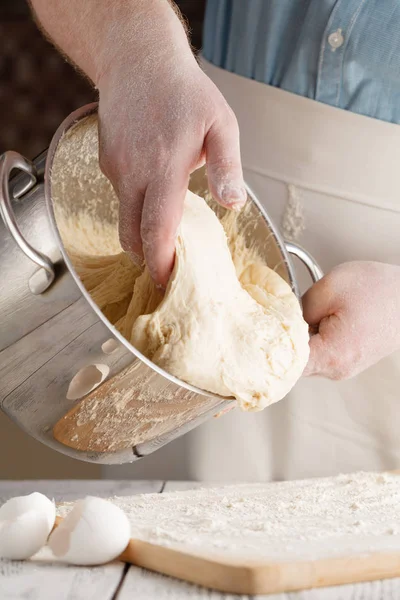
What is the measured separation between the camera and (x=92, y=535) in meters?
0.71

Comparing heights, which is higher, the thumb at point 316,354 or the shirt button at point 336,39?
the shirt button at point 336,39

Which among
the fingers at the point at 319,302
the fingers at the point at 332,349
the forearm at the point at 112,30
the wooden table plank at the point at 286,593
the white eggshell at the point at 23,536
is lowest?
the fingers at the point at 332,349

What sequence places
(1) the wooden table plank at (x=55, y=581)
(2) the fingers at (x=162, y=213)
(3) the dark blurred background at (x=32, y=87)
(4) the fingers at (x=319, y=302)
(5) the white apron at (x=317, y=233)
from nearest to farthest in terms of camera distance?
(1) the wooden table plank at (x=55, y=581) → (2) the fingers at (x=162, y=213) → (4) the fingers at (x=319, y=302) → (5) the white apron at (x=317, y=233) → (3) the dark blurred background at (x=32, y=87)

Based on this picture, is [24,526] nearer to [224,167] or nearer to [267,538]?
[267,538]

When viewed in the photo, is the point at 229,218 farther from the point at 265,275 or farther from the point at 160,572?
the point at 160,572

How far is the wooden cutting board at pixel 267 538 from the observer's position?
26.0 inches

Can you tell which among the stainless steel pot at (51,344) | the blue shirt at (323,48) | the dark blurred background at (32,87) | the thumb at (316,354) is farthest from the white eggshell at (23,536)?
the dark blurred background at (32,87)

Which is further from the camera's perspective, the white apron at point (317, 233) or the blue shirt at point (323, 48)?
the white apron at point (317, 233)

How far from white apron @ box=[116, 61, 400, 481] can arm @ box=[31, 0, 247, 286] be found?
370 mm

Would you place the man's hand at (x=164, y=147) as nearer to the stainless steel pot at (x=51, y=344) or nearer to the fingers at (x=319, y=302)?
the stainless steel pot at (x=51, y=344)

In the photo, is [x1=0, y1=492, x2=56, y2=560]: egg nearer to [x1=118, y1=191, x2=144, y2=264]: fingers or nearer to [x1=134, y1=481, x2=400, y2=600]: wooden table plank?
[x1=134, y1=481, x2=400, y2=600]: wooden table plank

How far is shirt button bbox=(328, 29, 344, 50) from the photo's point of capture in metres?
1.12

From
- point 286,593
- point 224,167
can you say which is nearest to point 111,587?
point 286,593

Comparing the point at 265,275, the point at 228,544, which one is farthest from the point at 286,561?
the point at 265,275
